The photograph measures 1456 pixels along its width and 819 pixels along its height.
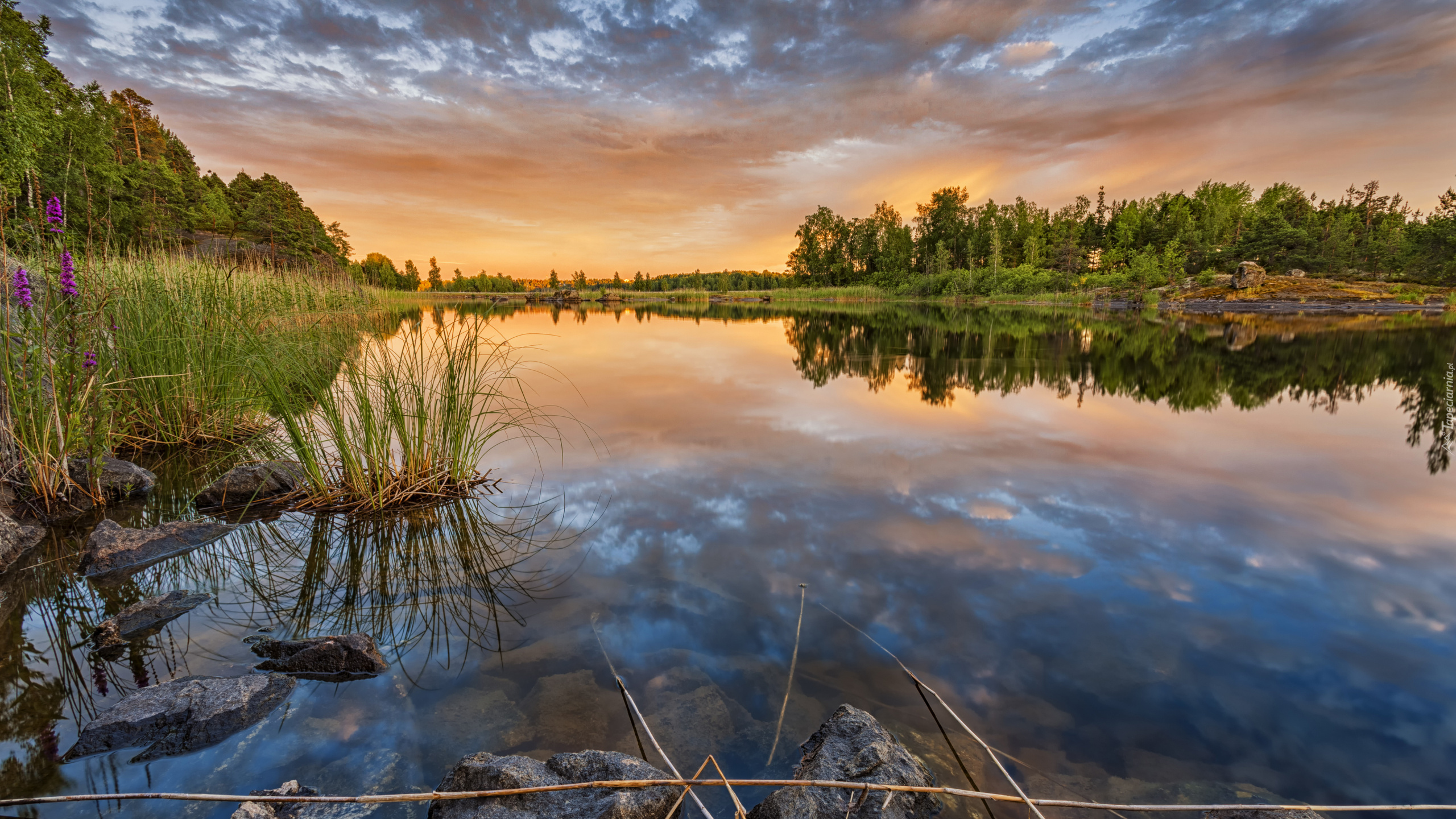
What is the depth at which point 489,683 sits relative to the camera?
269 cm

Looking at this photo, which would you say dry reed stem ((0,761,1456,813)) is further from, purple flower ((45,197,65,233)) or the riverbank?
the riverbank

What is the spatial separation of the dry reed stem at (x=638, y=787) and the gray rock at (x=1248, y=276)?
61634 millimetres

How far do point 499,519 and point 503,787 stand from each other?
303 cm

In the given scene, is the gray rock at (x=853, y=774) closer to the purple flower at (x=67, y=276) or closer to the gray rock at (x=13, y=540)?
the gray rock at (x=13, y=540)

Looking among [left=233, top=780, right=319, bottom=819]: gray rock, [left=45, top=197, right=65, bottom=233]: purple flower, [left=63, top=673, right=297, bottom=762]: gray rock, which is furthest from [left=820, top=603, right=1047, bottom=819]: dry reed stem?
[left=45, top=197, right=65, bottom=233]: purple flower

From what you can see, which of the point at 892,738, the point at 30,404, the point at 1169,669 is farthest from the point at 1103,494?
the point at 30,404

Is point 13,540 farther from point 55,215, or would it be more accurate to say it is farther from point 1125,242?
point 1125,242

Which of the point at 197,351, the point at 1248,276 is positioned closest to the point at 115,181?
the point at 197,351

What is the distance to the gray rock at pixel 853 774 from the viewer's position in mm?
1869

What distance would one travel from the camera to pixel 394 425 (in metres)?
4.86

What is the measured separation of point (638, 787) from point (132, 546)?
160 inches

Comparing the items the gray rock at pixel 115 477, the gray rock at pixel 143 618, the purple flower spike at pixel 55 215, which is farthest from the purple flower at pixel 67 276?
the gray rock at pixel 143 618

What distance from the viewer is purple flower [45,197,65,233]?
12.5 ft

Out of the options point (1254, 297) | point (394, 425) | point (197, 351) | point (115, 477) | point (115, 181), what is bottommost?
point (115, 477)
